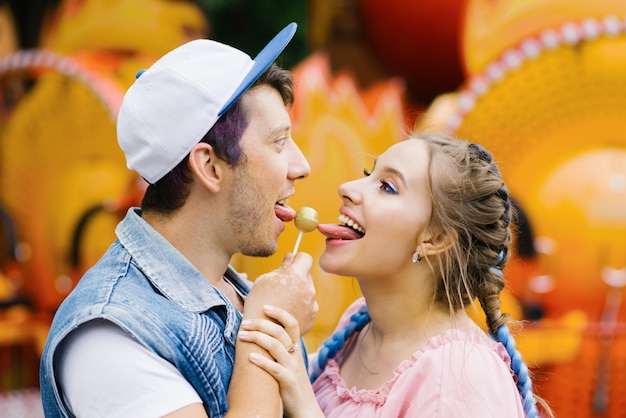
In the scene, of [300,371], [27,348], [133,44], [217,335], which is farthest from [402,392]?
[133,44]

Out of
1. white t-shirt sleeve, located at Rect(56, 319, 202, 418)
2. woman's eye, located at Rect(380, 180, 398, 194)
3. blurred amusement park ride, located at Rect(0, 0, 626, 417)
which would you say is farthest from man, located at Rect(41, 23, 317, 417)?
blurred amusement park ride, located at Rect(0, 0, 626, 417)

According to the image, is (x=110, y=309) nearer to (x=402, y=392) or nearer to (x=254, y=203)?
(x=254, y=203)

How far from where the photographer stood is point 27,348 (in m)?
4.91

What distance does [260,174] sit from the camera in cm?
215

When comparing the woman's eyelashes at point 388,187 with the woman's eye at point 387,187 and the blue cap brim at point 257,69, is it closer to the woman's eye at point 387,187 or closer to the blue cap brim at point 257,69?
the woman's eye at point 387,187

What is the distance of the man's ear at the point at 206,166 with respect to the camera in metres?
2.05

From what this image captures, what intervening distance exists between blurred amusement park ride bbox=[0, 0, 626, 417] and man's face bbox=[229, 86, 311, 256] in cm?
119

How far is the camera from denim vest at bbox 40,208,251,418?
6.02 feet

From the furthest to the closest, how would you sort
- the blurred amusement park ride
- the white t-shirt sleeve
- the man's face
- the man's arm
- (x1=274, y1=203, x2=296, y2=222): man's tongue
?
1. the blurred amusement park ride
2. (x1=274, y1=203, x2=296, y2=222): man's tongue
3. the man's face
4. the man's arm
5. the white t-shirt sleeve

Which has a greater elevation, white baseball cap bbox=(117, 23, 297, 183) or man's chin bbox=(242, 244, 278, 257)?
white baseball cap bbox=(117, 23, 297, 183)

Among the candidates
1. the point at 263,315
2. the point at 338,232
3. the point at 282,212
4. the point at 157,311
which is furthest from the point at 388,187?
the point at 157,311

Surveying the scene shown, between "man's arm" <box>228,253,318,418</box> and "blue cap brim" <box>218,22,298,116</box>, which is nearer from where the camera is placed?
"man's arm" <box>228,253,318,418</box>

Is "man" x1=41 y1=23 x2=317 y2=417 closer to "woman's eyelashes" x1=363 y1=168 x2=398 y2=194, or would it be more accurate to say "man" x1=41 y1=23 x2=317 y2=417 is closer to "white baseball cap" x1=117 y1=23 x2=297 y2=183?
"white baseball cap" x1=117 y1=23 x2=297 y2=183

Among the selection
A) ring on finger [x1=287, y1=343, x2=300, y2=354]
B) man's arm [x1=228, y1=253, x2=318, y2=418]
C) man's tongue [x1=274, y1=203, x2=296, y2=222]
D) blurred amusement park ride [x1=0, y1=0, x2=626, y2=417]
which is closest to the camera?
man's arm [x1=228, y1=253, x2=318, y2=418]
